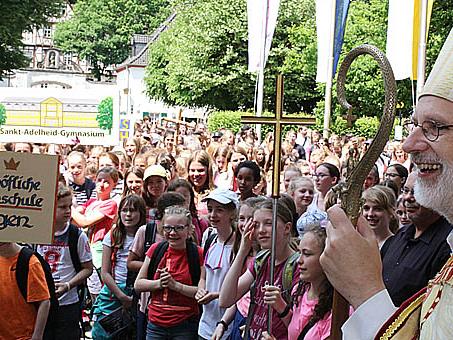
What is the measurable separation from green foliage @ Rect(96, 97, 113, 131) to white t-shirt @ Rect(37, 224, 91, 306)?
693cm

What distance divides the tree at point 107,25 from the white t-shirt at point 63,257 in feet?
316

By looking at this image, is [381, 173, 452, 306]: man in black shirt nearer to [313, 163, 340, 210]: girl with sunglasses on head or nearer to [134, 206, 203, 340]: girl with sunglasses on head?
[134, 206, 203, 340]: girl with sunglasses on head

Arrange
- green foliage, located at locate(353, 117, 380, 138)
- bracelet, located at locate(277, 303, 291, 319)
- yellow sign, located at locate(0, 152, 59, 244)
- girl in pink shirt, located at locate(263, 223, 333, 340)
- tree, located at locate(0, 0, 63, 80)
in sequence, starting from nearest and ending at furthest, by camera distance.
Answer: girl in pink shirt, located at locate(263, 223, 333, 340) → bracelet, located at locate(277, 303, 291, 319) → yellow sign, located at locate(0, 152, 59, 244) → green foliage, located at locate(353, 117, 380, 138) → tree, located at locate(0, 0, 63, 80)

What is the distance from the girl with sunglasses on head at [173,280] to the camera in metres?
6.57

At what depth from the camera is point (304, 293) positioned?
4840mm

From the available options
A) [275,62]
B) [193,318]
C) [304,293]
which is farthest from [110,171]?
[275,62]

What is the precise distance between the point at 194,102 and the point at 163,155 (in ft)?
124

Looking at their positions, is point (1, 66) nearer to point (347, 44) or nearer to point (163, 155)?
point (347, 44)

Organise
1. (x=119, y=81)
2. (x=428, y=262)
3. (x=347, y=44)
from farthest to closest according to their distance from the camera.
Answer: (x=119, y=81) < (x=347, y=44) < (x=428, y=262)

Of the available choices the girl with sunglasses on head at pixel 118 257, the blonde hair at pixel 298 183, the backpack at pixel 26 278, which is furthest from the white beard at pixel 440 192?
the blonde hair at pixel 298 183

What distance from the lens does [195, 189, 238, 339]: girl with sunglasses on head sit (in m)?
6.26

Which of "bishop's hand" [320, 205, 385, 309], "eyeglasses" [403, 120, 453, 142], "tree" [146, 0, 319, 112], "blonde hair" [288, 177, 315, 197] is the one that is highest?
"tree" [146, 0, 319, 112]

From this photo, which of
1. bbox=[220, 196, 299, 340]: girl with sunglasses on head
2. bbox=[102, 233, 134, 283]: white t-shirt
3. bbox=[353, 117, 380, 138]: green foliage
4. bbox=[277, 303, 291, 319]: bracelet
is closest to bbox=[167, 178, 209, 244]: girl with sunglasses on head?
bbox=[102, 233, 134, 283]: white t-shirt

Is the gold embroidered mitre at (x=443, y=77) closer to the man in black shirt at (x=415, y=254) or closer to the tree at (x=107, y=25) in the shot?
the man in black shirt at (x=415, y=254)
